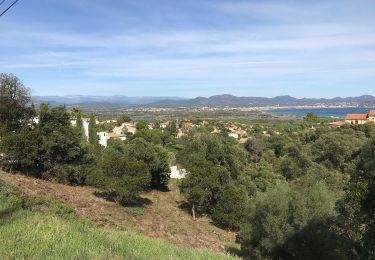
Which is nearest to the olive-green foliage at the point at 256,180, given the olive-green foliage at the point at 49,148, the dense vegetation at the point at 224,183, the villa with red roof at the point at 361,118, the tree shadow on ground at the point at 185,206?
the dense vegetation at the point at 224,183

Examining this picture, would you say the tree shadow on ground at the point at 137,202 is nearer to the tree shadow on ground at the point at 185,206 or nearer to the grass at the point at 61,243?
the tree shadow on ground at the point at 185,206

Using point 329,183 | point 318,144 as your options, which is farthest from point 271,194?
point 318,144

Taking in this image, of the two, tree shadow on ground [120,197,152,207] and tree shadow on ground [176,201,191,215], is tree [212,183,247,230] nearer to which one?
tree shadow on ground [176,201,191,215]

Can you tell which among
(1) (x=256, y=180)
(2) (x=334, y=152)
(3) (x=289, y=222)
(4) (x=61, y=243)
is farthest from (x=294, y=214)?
(2) (x=334, y=152)

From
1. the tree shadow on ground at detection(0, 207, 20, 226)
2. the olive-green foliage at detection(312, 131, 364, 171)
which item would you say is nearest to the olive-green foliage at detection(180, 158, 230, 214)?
the tree shadow on ground at detection(0, 207, 20, 226)

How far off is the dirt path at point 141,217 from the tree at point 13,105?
5.57 m

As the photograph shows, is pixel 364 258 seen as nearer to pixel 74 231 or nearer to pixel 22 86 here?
pixel 74 231

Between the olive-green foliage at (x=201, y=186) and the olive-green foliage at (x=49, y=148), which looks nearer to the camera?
the olive-green foliage at (x=49, y=148)

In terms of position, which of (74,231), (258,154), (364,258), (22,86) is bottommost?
(258,154)

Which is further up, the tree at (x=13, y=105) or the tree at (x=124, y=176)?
the tree at (x=13, y=105)

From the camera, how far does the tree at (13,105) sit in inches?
990

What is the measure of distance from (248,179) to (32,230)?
109 feet

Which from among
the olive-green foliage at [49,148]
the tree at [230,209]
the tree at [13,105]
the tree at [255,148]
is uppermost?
the tree at [13,105]

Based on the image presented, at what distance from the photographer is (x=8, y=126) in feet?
83.0
